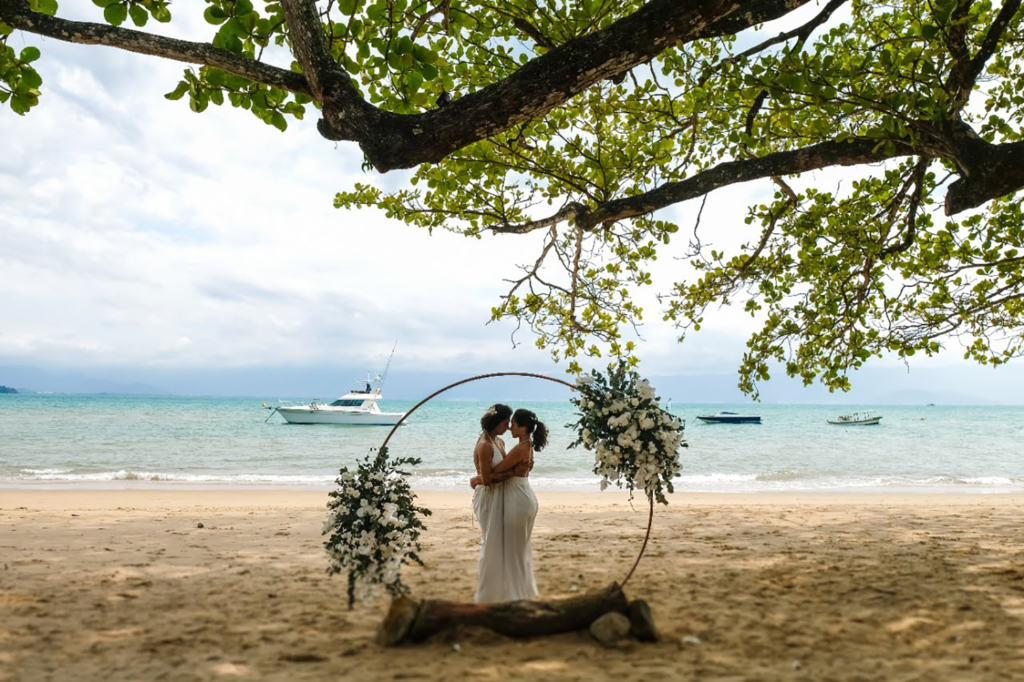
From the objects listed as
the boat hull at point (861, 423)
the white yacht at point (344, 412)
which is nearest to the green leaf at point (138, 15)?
the white yacht at point (344, 412)

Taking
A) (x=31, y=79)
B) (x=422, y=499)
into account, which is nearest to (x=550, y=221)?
(x=31, y=79)

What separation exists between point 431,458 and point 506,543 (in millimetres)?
23909

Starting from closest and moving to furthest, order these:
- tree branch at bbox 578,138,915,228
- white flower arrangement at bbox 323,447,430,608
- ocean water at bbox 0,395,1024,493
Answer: white flower arrangement at bbox 323,447,430,608 → tree branch at bbox 578,138,915,228 → ocean water at bbox 0,395,1024,493

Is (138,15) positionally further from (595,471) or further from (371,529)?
(595,471)

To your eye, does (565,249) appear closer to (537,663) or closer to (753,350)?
(753,350)

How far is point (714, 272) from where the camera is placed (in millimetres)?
9000

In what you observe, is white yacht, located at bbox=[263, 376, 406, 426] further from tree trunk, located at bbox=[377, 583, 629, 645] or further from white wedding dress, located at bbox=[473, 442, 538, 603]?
tree trunk, located at bbox=[377, 583, 629, 645]

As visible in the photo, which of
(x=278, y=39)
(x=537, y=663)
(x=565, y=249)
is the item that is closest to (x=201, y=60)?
(x=278, y=39)

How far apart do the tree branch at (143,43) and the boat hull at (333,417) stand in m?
36.1

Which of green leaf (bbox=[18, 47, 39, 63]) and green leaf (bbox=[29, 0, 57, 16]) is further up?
green leaf (bbox=[29, 0, 57, 16])

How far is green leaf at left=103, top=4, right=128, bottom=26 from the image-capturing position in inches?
187

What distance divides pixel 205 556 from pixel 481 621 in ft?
14.1

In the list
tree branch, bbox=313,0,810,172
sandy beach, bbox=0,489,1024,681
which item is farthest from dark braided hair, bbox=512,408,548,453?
tree branch, bbox=313,0,810,172

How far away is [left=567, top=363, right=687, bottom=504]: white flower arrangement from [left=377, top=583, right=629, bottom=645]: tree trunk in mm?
822
